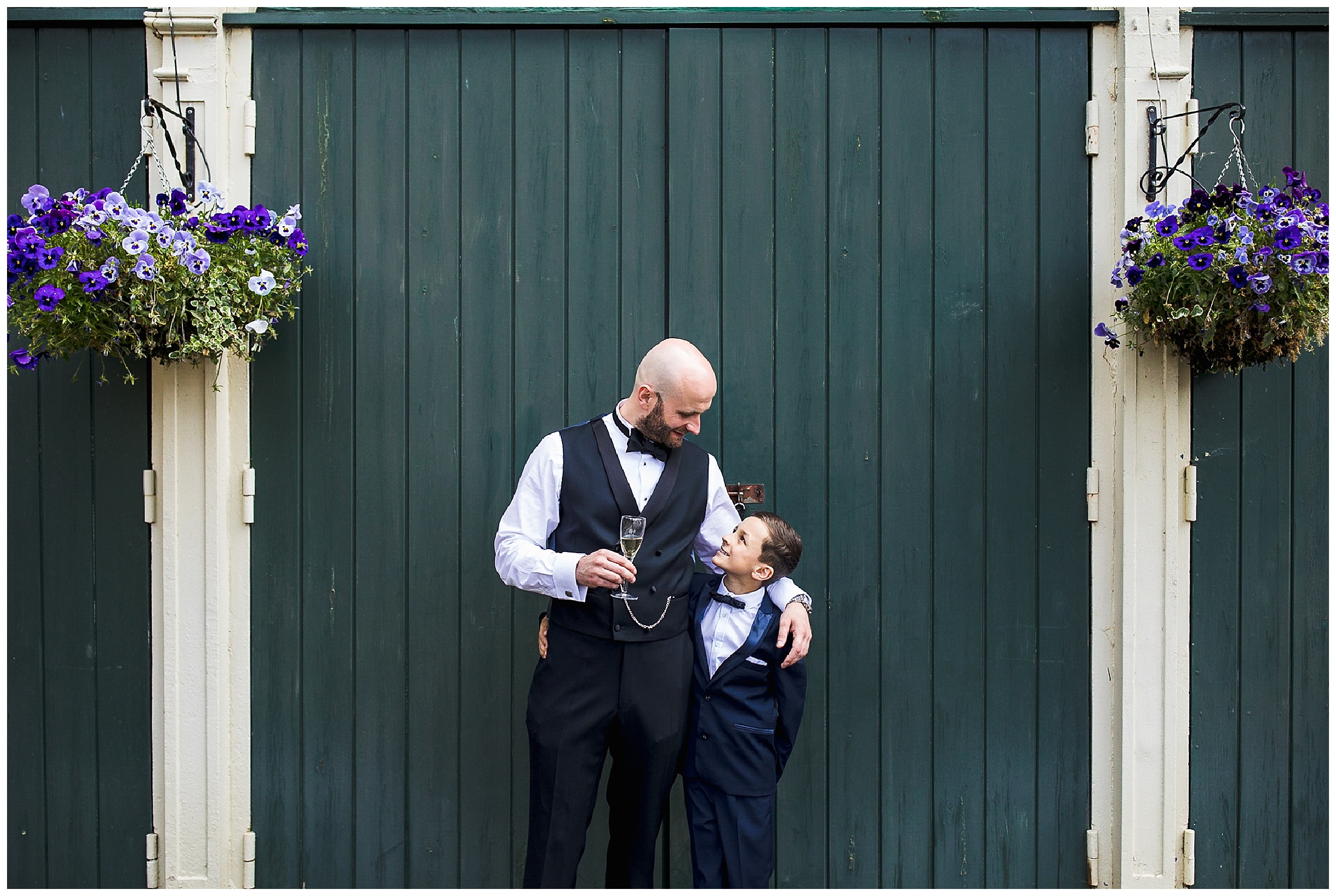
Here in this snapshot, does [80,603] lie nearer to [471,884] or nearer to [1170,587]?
[471,884]

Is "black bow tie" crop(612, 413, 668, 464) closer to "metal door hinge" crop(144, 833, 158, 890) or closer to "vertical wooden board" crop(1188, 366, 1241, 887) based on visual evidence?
"vertical wooden board" crop(1188, 366, 1241, 887)

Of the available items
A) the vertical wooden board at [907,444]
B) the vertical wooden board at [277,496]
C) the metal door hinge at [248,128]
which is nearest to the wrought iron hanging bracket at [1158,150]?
the vertical wooden board at [907,444]

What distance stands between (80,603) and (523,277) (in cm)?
171

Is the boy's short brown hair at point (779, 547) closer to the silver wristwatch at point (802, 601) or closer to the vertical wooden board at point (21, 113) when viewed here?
the silver wristwatch at point (802, 601)

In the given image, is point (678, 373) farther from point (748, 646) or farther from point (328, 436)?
point (328, 436)

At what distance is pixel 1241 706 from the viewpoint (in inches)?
113

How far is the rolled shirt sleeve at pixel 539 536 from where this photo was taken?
7.45 feet

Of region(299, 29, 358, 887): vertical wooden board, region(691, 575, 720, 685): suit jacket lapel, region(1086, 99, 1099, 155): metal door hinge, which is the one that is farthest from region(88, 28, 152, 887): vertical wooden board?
region(1086, 99, 1099, 155): metal door hinge

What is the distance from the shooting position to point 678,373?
2.34 m

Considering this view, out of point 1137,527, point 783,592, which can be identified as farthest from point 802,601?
point 1137,527

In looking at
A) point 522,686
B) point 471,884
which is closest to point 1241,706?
point 522,686

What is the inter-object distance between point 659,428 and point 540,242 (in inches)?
33.7

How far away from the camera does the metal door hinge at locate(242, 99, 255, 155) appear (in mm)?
2844

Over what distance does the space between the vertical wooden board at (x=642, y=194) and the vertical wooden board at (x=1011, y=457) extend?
1013 millimetres
